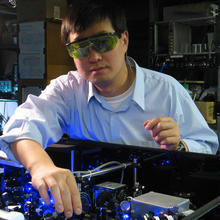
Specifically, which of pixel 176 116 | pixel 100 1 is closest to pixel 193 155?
pixel 176 116

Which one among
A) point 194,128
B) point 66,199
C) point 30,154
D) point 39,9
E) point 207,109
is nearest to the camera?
point 66,199

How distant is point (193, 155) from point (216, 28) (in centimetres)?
269

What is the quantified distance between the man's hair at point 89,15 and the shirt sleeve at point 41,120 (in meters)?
0.24

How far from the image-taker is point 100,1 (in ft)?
4.51

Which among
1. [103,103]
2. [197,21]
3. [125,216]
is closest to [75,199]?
[125,216]

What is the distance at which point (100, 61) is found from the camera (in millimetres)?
1304

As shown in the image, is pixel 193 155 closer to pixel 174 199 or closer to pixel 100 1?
pixel 174 199

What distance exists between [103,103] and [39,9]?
2575 millimetres

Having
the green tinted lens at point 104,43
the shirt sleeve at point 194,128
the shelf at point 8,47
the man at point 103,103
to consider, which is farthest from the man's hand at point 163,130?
the shelf at point 8,47

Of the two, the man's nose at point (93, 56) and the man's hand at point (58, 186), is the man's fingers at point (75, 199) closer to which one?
the man's hand at point (58, 186)

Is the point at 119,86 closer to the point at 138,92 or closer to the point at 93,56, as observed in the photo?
the point at 138,92

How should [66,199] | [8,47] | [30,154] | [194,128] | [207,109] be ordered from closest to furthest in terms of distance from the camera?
[66,199] < [30,154] < [194,128] < [207,109] < [8,47]

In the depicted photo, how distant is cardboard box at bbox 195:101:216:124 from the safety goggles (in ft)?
7.51

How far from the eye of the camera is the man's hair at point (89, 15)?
131cm
